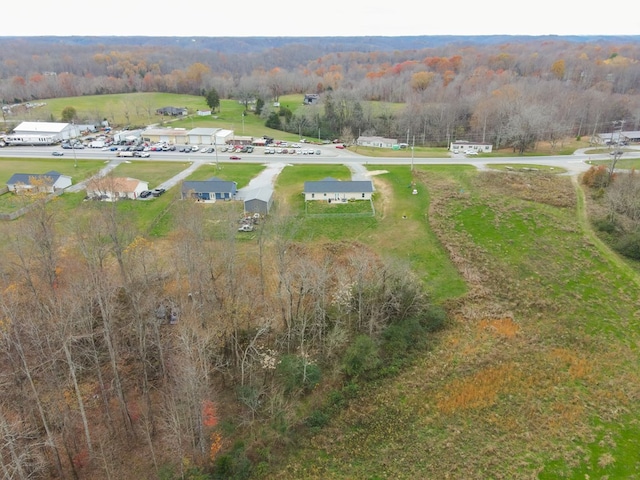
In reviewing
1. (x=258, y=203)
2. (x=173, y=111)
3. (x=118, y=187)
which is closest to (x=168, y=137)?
(x=173, y=111)

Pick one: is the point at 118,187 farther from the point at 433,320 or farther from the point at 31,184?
the point at 433,320

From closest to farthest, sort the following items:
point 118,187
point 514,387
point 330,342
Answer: point 514,387, point 330,342, point 118,187

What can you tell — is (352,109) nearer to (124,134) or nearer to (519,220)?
(124,134)

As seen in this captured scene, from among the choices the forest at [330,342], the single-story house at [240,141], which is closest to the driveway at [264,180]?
the forest at [330,342]

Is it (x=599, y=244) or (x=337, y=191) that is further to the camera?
(x=337, y=191)

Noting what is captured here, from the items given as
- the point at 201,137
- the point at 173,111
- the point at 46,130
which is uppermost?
the point at 173,111

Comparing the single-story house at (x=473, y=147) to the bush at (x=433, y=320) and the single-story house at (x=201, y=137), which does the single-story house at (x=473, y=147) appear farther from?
the bush at (x=433, y=320)
